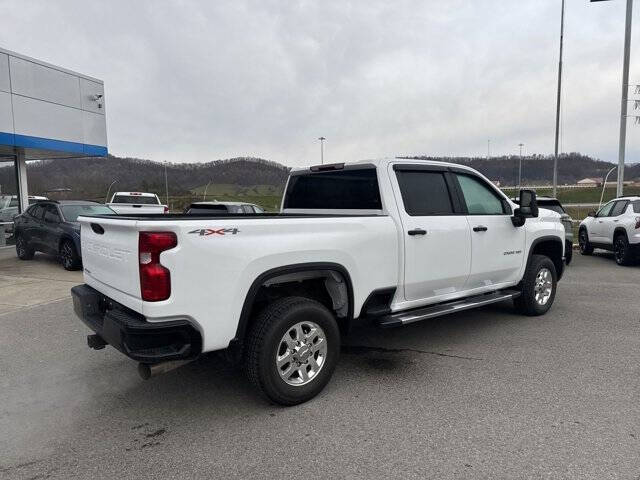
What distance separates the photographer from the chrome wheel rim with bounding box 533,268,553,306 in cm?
625

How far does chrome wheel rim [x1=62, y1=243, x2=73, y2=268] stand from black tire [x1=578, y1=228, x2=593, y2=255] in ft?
43.0

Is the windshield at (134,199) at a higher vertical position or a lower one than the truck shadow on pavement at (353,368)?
higher

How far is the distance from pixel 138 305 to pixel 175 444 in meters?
0.99

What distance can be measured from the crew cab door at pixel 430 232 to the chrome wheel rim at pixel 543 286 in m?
1.73

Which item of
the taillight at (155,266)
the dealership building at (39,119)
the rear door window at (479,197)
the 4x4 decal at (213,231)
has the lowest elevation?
the taillight at (155,266)

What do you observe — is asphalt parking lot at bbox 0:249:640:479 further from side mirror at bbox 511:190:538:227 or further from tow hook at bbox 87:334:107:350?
side mirror at bbox 511:190:538:227

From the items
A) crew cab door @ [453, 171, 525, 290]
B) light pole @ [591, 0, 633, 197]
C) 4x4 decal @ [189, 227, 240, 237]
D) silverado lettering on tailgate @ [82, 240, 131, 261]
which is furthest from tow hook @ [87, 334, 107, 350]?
light pole @ [591, 0, 633, 197]

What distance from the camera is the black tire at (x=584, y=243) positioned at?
12.9 meters

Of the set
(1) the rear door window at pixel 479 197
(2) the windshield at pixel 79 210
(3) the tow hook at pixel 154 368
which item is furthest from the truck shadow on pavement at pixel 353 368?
(2) the windshield at pixel 79 210

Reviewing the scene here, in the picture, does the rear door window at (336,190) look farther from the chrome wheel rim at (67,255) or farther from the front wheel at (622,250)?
the front wheel at (622,250)

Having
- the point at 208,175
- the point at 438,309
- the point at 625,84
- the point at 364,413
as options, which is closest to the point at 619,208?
the point at 625,84

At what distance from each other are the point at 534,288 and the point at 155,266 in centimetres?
503

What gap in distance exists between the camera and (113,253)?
3.45 meters

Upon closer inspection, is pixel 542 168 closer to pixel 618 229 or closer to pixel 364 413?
pixel 618 229
